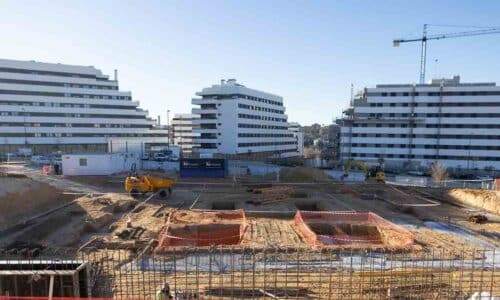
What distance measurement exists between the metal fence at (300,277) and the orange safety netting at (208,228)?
13.0ft

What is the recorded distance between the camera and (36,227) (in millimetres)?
18625

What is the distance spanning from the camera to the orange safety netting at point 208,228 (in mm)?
18061

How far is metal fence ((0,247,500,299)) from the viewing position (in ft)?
33.3

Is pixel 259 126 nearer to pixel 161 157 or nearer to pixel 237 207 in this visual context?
pixel 161 157

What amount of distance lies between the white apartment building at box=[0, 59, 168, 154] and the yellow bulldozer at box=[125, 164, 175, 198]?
3054cm

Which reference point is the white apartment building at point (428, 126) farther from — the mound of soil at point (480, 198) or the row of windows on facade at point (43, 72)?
the row of windows on facade at point (43, 72)

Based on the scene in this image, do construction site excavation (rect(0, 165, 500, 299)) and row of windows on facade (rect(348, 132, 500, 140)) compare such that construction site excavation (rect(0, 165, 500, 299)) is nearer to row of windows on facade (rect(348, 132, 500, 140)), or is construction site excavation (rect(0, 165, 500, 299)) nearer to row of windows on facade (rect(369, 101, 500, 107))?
row of windows on facade (rect(348, 132, 500, 140))

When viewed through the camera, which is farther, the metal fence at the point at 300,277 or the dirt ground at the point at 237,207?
the dirt ground at the point at 237,207

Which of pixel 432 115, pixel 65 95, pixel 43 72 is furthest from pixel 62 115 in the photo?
pixel 432 115

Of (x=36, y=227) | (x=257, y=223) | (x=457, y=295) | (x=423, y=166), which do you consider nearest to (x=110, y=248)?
(x=36, y=227)

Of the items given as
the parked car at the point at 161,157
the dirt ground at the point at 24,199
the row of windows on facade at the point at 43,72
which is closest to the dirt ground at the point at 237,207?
the dirt ground at the point at 24,199

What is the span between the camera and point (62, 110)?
2485 inches

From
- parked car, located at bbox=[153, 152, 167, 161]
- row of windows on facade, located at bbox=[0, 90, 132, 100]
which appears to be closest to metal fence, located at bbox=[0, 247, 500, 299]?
parked car, located at bbox=[153, 152, 167, 161]

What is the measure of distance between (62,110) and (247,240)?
5853 cm
